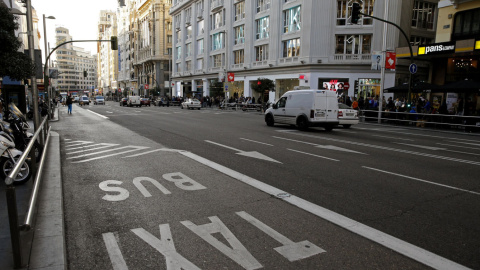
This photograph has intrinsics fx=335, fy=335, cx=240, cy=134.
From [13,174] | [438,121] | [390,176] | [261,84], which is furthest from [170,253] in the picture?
[261,84]

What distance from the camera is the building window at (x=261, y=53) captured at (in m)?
44.7

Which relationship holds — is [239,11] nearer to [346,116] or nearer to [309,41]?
[309,41]

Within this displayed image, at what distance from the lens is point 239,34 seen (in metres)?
50.4

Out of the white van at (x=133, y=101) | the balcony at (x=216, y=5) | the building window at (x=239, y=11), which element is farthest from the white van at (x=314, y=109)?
the balcony at (x=216, y=5)

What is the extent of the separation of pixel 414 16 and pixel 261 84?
1903cm

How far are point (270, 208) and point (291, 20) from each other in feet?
126

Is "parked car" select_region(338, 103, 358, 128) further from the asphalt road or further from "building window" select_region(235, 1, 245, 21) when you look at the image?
"building window" select_region(235, 1, 245, 21)

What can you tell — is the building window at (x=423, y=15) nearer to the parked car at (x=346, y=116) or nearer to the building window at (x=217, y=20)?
the parked car at (x=346, y=116)

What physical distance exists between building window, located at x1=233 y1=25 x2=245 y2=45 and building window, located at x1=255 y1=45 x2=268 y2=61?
4005 mm

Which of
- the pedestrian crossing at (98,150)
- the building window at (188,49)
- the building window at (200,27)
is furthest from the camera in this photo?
the building window at (188,49)

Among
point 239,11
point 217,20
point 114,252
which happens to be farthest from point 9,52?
point 217,20

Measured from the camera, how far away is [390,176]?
24.1 feet

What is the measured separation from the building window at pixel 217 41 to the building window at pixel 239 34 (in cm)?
479

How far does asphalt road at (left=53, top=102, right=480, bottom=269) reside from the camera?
3.72m
